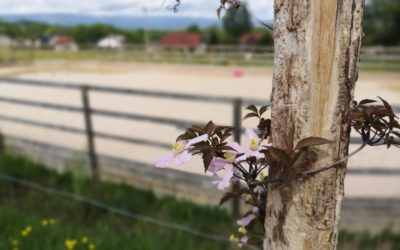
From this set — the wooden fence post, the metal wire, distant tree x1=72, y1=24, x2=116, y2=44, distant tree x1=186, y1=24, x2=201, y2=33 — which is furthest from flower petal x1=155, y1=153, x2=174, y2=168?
distant tree x1=186, y1=24, x2=201, y2=33

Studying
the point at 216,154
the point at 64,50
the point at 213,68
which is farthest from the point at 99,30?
the point at 216,154

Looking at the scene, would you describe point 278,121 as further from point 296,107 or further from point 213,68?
point 213,68

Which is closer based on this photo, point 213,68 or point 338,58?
point 338,58

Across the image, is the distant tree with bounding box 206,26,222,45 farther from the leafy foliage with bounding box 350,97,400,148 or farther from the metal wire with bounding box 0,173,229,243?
the leafy foliage with bounding box 350,97,400,148

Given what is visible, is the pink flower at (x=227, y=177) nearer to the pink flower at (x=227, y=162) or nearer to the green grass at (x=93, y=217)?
the pink flower at (x=227, y=162)

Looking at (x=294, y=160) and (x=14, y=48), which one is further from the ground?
(x=294, y=160)

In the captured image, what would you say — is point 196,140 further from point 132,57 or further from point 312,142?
point 132,57
